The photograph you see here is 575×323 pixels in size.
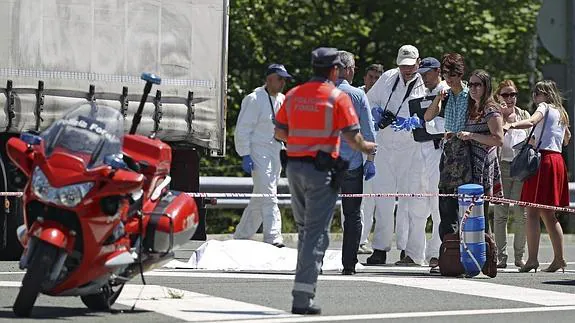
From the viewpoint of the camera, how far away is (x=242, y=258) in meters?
14.9

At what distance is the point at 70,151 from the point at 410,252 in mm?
6597

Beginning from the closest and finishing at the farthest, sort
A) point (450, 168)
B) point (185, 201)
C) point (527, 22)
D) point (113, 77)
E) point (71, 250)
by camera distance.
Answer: point (71, 250) < point (185, 201) < point (450, 168) < point (113, 77) < point (527, 22)

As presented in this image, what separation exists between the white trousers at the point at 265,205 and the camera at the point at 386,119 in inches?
64.9

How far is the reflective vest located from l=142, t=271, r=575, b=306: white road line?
2.30m

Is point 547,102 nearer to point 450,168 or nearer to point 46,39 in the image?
point 450,168

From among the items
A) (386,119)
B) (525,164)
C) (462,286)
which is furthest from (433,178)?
(462,286)

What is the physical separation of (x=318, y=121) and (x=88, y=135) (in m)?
1.63

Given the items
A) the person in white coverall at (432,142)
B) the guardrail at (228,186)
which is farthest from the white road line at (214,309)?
the guardrail at (228,186)

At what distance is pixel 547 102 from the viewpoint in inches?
603

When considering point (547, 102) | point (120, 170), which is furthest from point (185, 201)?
point (547, 102)

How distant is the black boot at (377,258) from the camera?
15992mm

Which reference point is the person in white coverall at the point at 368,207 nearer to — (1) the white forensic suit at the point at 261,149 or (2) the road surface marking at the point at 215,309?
(1) the white forensic suit at the point at 261,149

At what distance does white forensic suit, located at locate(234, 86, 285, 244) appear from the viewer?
55.5ft

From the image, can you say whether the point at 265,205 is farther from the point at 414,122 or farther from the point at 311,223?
the point at 311,223
